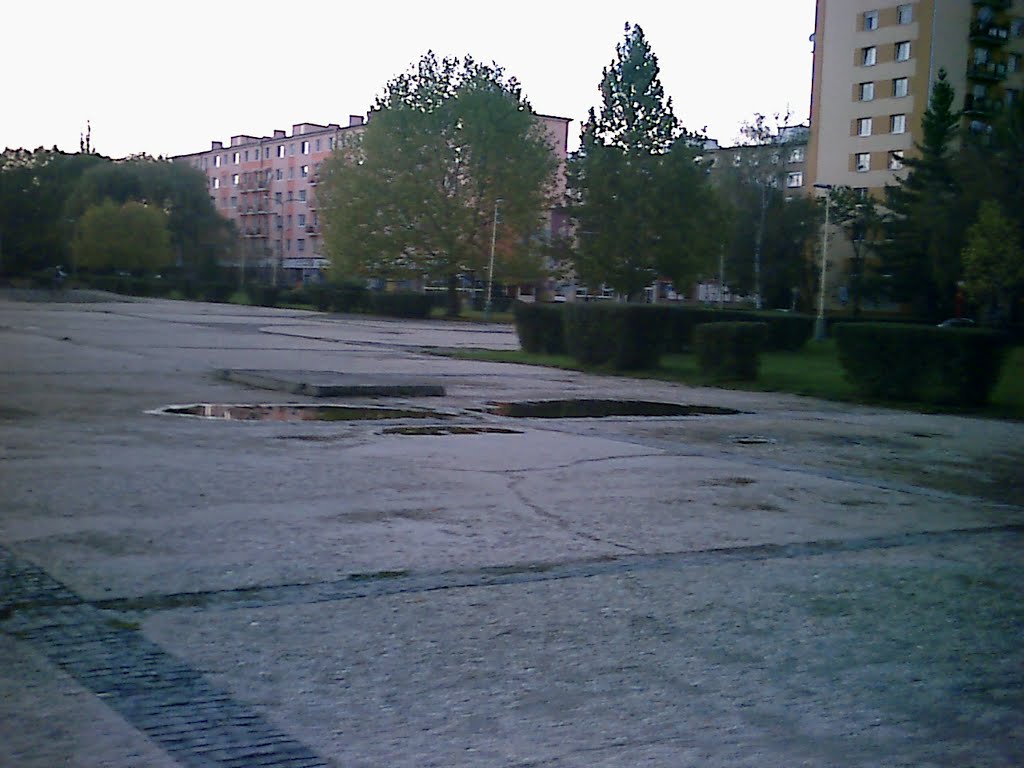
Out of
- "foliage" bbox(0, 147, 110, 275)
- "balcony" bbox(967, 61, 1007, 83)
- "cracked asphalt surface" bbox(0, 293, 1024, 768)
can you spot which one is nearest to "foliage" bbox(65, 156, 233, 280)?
"foliage" bbox(0, 147, 110, 275)

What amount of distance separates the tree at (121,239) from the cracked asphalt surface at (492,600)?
289 ft

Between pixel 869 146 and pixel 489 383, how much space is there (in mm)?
60847

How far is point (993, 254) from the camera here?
48.9 m

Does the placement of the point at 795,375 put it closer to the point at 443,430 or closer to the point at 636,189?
the point at 443,430

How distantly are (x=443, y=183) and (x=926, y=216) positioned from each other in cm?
2650

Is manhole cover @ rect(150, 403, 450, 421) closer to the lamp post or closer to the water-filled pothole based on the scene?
the water-filled pothole

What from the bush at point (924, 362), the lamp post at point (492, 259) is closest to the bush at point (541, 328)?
the bush at point (924, 362)

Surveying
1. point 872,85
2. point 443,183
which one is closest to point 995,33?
point 443,183

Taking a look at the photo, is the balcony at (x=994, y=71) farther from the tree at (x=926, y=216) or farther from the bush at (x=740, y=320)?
the tree at (x=926, y=216)

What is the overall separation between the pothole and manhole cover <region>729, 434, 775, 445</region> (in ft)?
8.60

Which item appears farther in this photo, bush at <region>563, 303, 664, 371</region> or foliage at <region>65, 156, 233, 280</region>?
foliage at <region>65, 156, 233, 280</region>

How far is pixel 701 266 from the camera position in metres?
53.8

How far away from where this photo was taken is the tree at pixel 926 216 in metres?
58.1

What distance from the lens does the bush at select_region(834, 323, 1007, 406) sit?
19797 mm
